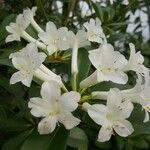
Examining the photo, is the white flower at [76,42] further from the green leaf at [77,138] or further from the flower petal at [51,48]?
the green leaf at [77,138]

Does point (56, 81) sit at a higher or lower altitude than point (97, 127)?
higher

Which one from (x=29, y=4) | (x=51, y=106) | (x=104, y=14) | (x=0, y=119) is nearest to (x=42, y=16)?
(x=29, y=4)

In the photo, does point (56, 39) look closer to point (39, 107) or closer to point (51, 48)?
point (51, 48)

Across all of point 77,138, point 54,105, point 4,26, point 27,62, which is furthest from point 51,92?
point 4,26

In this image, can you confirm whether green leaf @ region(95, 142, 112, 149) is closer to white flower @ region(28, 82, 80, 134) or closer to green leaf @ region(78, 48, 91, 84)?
green leaf @ region(78, 48, 91, 84)

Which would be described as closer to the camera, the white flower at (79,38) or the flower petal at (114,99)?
the flower petal at (114,99)

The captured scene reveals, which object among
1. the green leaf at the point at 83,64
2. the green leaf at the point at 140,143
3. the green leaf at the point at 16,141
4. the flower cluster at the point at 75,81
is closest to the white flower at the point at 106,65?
the flower cluster at the point at 75,81

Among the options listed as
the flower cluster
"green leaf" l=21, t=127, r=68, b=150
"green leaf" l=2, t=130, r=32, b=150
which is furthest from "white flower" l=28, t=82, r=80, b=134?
"green leaf" l=2, t=130, r=32, b=150

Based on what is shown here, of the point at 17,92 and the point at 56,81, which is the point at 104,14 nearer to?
the point at 17,92
